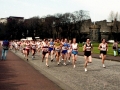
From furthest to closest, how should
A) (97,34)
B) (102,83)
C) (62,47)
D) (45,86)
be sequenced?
(97,34) < (62,47) < (102,83) < (45,86)

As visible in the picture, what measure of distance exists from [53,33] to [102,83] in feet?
333

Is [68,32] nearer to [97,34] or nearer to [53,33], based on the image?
[53,33]

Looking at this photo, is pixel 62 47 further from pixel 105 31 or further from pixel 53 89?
pixel 105 31

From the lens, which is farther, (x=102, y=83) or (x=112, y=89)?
(x=102, y=83)

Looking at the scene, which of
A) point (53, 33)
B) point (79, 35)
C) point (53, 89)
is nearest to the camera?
point (53, 89)

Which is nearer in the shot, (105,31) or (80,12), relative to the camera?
(80,12)

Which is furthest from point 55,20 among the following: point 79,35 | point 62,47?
point 62,47

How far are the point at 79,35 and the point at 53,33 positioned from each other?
43.4 ft

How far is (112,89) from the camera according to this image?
31.7 feet

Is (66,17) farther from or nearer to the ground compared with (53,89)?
farther from the ground

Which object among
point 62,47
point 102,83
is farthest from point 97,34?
point 102,83

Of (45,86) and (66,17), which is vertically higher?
(66,17)

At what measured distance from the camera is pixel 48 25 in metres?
111

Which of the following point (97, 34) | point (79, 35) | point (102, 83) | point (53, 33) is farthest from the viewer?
point (53, 33)
